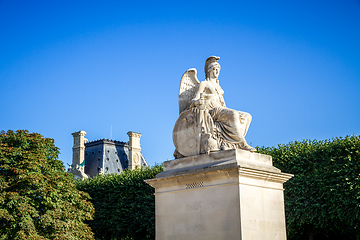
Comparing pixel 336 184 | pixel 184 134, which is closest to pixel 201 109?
pixel 184 134

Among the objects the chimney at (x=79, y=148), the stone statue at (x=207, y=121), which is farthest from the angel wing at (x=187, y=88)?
the chimney at (x=79, y=148)

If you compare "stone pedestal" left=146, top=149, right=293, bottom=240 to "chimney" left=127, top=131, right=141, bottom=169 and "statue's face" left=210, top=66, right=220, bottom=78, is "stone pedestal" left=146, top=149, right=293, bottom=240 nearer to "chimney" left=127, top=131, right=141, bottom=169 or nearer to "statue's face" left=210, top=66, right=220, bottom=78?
"statue's face" left=210, top=66, right=220, bottom=78

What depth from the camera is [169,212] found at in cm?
1084

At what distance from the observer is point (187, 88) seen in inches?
472

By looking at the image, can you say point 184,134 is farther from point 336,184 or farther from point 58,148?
point 58,148

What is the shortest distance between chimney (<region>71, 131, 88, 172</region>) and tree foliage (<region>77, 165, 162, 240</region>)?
35.9m

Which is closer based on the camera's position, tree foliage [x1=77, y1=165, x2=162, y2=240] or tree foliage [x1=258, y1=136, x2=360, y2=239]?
tree foliage [x1=258, y1=136, x2=360, y2=239]

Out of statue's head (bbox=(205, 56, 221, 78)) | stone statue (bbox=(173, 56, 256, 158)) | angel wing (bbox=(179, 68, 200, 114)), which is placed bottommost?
stone statue (bbox=(173, 56, 256, 158))

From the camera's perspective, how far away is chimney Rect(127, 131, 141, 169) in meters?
63.7

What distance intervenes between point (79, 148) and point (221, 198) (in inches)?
2197

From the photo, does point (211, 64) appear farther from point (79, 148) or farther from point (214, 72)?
point (79, 148)

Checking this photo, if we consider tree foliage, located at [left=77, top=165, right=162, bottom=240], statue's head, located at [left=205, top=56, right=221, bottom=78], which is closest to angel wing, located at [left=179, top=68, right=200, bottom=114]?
statue's head, located at [left=205, top=56, right=221, bottom=78]

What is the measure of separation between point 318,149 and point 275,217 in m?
11.4

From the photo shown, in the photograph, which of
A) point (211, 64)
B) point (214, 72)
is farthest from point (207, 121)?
point (211, 64)
